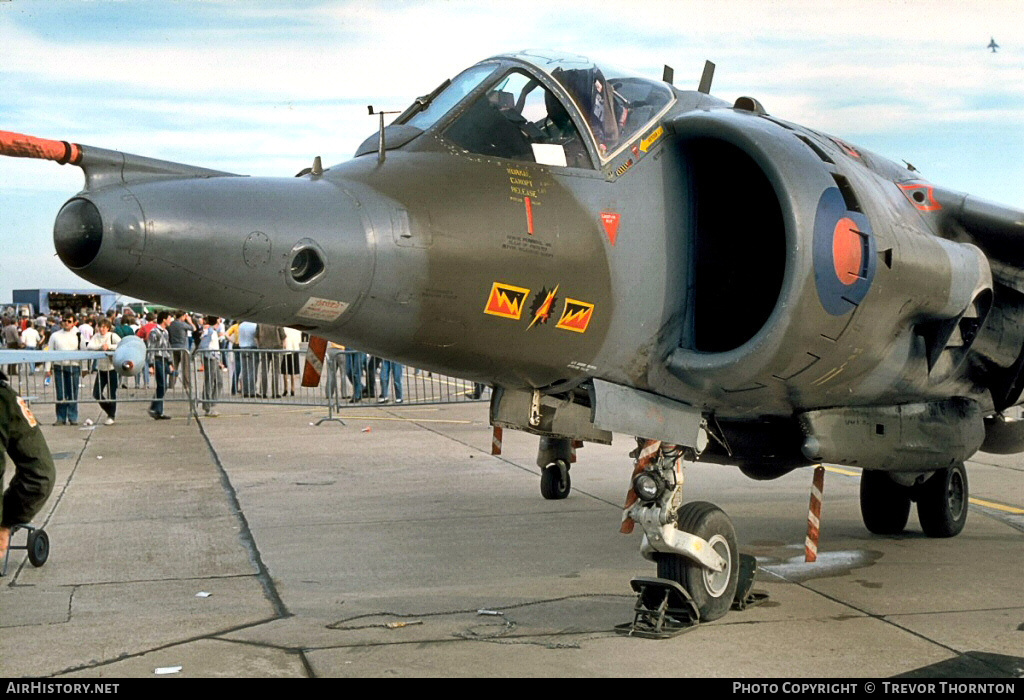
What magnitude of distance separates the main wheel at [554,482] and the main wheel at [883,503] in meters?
2.56

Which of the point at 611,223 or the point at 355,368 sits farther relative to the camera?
the point at 355,368

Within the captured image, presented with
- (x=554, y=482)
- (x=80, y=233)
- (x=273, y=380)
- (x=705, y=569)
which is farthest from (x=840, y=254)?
(x=273, y=380)

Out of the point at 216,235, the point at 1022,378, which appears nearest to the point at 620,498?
the point at 1022,378

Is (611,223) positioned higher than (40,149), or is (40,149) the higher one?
(40,149)

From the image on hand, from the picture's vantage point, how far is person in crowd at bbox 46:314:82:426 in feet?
55.4

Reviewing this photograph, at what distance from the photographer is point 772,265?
612cm

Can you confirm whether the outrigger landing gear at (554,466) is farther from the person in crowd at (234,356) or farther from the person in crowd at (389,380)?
the person in crowd at (389,380)

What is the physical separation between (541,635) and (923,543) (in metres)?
3.95

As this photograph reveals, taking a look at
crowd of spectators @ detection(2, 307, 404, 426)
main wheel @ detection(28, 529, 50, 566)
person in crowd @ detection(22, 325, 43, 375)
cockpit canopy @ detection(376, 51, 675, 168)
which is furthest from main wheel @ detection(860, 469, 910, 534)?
person in crowd @ detection(22, 325, 43, 375)

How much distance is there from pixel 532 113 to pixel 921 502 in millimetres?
4880

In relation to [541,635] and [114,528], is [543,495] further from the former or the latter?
[541,635]

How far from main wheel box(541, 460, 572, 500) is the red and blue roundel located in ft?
14.7

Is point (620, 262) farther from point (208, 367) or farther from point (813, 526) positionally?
point (208, 367)

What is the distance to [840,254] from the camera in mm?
5508
